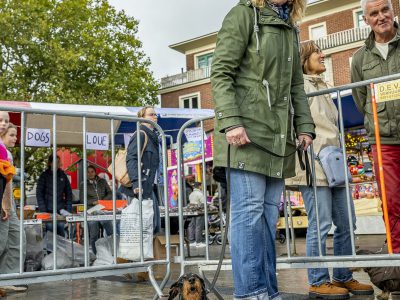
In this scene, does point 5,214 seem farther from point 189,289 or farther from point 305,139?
point 305,139

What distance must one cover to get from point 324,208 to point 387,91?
3.60 ft

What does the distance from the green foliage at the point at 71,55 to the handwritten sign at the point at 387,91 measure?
67.1 ft

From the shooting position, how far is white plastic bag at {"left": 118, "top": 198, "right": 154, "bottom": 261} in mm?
4625

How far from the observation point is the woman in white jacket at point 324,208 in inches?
160

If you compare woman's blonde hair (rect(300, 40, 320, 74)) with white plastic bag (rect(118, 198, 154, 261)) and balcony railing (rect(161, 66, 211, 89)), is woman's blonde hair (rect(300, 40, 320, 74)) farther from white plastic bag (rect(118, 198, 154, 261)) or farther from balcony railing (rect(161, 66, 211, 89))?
balcony railing (rect(161, 66, 211, 89))

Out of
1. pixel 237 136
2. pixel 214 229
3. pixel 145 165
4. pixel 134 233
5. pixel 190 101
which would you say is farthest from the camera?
pixel 190 101

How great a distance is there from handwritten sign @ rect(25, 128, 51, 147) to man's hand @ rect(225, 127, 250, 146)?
76.5 inches

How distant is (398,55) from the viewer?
3.98 metres

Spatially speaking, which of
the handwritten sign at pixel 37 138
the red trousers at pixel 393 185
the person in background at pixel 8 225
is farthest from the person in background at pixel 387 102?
the person in background at pixel 8 225

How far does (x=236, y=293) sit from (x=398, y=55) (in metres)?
2.29

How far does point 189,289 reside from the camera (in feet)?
10.3

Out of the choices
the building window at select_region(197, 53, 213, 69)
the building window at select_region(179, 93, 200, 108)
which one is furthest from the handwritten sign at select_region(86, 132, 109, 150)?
the building window at select_region(197, 53, 213, 69)

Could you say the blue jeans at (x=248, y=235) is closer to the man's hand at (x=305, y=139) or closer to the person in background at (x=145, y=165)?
the man's hand at (x=305, y=139)

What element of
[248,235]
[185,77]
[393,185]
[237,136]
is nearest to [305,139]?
[237,136]
